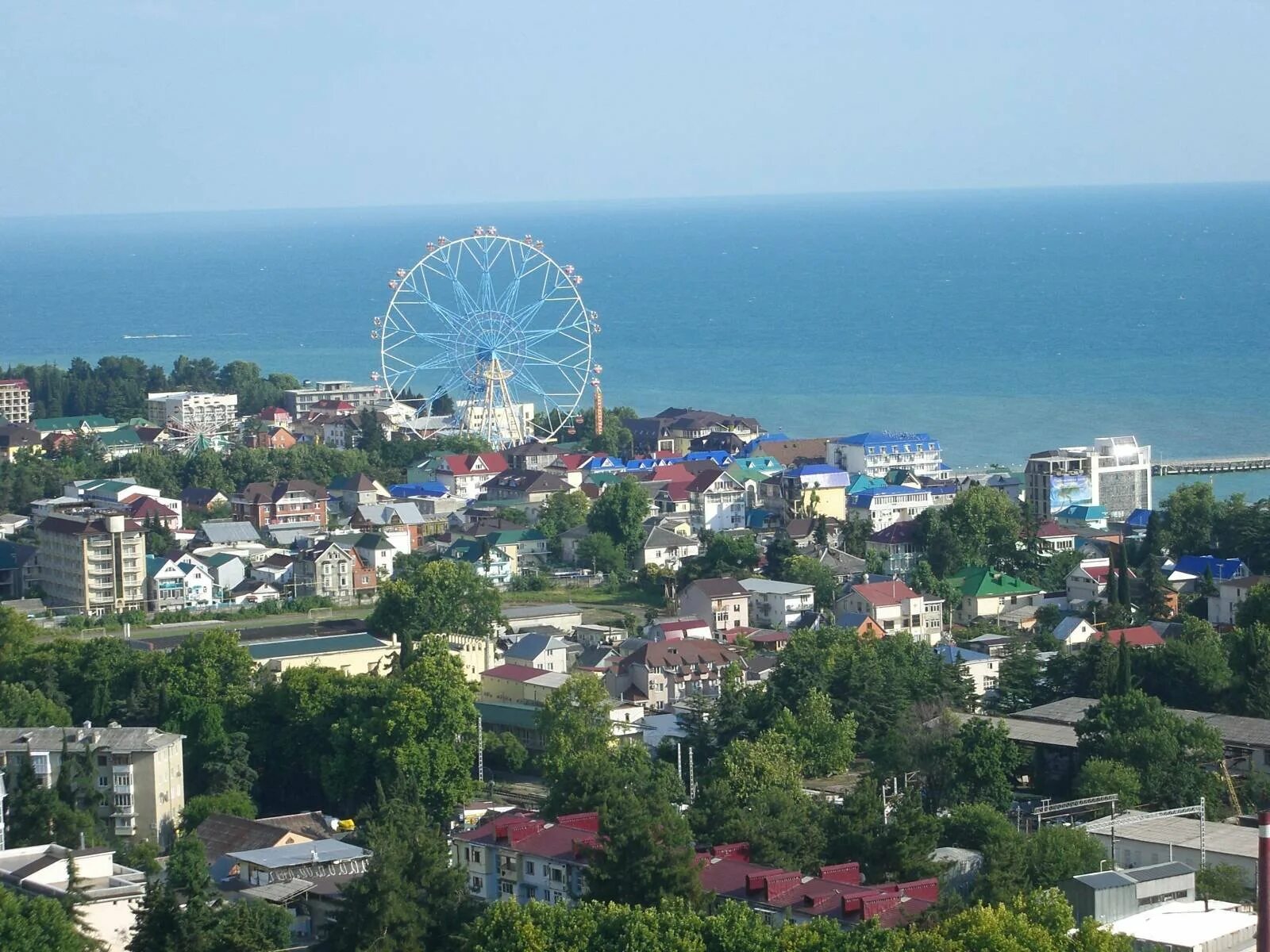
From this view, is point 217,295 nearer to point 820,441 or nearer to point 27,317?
point 27,317

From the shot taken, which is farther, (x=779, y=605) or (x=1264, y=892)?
(x=779, y=605)

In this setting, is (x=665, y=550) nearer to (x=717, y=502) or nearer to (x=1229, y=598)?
(x=717, y=502)

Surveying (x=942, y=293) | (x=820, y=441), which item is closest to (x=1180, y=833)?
(x=820, y=441)

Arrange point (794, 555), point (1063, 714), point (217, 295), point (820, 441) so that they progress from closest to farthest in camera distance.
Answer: point (1063, 714) → point (794, 555) → point (820, 441) → point (217, 295)

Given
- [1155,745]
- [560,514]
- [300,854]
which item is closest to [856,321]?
[560,514]

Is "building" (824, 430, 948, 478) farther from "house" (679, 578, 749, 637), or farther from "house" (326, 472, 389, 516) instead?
"house" (679, 578, 749, 637)

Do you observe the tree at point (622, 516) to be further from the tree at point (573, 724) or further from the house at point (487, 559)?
the tree at point (573, 724)

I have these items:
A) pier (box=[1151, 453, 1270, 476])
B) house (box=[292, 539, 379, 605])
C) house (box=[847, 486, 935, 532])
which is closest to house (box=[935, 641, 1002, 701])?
house (box=[847, 486, 935, 532])
